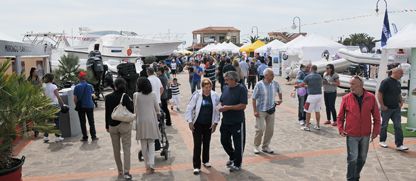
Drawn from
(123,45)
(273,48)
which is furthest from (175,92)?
(123,45)

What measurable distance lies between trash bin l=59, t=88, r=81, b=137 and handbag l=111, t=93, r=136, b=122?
12.4ft

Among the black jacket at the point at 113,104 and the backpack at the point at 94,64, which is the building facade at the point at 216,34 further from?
A: the black jacket at the point at 113,104

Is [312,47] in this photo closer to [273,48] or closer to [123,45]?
[273,48]

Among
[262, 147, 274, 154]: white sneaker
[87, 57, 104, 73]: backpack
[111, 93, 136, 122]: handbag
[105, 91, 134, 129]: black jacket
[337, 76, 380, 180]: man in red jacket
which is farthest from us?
[87, 57, 104, 73]: backpack

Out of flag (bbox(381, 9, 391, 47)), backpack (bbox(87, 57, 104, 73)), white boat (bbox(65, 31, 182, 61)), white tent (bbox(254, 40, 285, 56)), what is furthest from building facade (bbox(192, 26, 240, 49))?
flag (bbox(381, 9, 391, 47))

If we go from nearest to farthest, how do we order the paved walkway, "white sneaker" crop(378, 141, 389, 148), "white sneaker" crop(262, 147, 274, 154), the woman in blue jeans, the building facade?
the paved walkway → "white sneaker" crop(262, 147, 274, 154) → "white sneaker" crop(378, 141, 389, 148) → the woman in blue jeans → the building facade

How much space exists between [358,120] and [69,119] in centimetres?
648

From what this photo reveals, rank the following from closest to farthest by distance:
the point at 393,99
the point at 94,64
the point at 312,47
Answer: the point at 393,99, the point at 94,64, the point at 312,47

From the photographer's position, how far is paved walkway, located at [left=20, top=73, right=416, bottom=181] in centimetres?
595

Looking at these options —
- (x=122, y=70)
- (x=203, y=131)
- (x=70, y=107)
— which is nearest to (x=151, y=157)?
(x=203, y=131)

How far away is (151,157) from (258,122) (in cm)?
207

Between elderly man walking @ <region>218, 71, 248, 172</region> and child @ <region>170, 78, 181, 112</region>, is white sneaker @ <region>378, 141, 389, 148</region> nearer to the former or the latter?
elderly man walking @ <region>218, 71, 248, 172</region>

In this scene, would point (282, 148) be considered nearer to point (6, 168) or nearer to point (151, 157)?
point (151, 157)

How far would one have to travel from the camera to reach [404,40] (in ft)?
26.0
